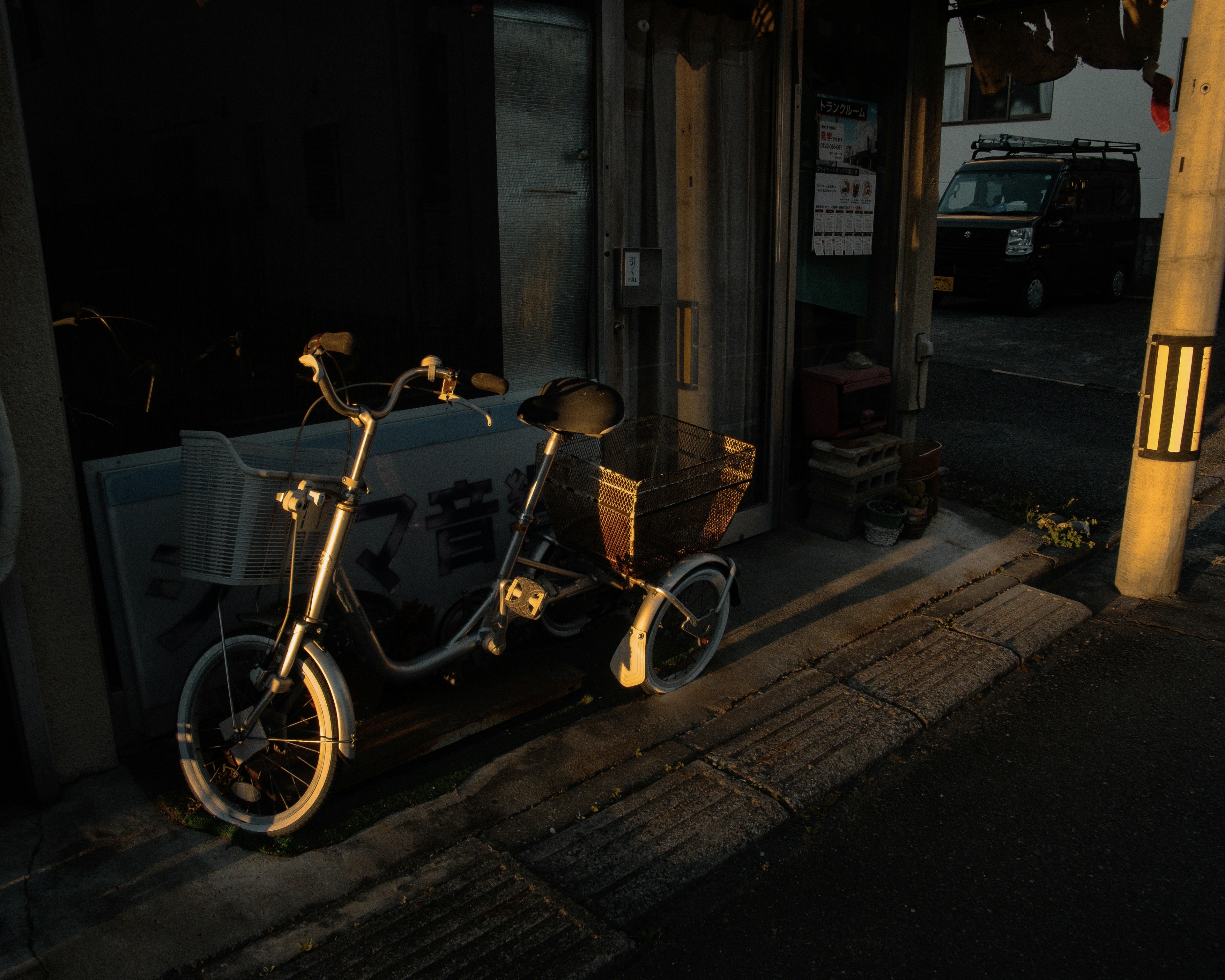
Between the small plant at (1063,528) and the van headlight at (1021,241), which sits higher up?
the van headlight at (1021,241)

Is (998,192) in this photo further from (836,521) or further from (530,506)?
(530,506)

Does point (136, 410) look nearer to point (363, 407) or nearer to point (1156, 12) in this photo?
point (363, 407)

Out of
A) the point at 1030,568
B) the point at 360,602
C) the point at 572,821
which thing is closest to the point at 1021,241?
the point at 1030,568

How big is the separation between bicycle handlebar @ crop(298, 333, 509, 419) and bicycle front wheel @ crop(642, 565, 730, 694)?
1.30 metres

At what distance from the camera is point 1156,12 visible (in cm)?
553

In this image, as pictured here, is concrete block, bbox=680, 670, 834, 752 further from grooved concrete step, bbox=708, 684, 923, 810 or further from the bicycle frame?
the bicycle frame

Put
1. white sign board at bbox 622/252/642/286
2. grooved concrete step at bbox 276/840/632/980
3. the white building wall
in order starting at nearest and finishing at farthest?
grooved concrete step at bbox 276/840/632/980
white sign board at bbox 622/252/642/286
the white building wall

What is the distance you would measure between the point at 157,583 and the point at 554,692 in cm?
164

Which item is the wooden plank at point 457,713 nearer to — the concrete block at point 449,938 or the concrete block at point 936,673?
the concrete block at point 449,938

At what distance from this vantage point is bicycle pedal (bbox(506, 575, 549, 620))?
383 centimetres

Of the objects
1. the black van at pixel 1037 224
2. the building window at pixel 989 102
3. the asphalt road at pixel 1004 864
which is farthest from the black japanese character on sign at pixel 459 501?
the building window at pixel 989 102

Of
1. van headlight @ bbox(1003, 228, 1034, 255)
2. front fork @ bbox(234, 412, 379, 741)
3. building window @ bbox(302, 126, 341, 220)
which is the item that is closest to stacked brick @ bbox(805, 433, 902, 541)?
building window @ bbox(302, 126, 341, 220)

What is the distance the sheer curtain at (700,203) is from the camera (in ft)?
16.3

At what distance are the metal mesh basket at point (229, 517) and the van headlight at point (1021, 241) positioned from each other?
14051mm
